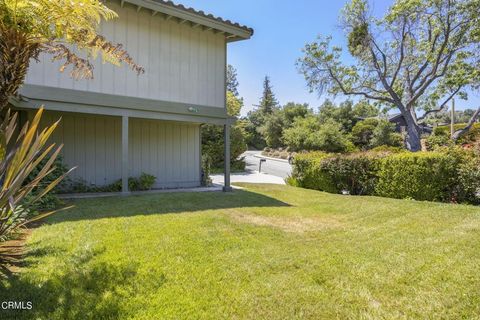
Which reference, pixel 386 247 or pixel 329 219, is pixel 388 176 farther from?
pixel 386 247

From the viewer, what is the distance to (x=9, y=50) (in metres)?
3.20

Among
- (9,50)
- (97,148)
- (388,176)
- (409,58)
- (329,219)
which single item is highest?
(409,58)

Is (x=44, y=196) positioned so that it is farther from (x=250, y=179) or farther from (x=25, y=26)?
(x=250, y=179)

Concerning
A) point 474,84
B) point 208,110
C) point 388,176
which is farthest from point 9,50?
point 474,84

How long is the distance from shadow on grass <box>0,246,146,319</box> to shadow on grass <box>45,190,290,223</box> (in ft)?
8.05

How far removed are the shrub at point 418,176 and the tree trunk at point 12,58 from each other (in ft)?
30.1

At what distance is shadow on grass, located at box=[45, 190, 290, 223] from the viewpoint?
6.16 metres

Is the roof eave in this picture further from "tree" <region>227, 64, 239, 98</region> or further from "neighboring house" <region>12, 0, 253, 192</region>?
"tree" <region>227, 64, 239, 98</region>

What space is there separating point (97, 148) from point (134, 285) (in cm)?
793

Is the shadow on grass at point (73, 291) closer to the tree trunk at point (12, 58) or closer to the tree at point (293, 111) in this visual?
the tree trunk at point (12, 58)

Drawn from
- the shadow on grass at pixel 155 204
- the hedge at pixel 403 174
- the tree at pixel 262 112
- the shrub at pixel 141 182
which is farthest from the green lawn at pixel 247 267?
the tree at pixel 262 112

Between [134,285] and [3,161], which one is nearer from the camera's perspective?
[3,161]

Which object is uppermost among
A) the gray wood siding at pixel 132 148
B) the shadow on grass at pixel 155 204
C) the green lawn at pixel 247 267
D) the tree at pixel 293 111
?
the tree at pixel 293 111

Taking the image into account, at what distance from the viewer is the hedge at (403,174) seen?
814 centimetres
